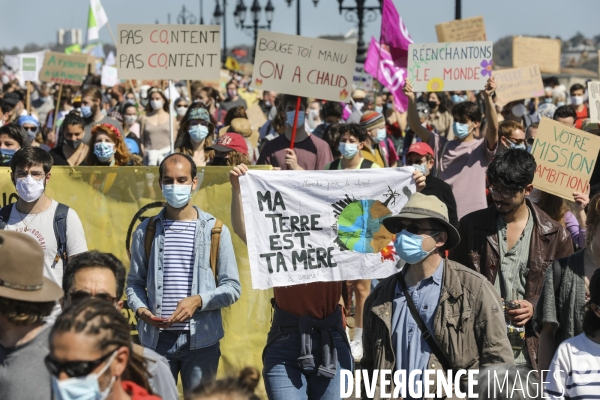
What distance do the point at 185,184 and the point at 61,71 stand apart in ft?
37.1

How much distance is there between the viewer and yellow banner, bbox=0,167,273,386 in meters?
6.77

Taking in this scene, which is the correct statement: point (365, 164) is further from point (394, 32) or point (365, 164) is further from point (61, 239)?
point (394, 32)

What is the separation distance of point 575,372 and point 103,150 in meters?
4.79

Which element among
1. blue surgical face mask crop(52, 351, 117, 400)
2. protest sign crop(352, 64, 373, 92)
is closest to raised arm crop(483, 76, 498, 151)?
blue surgical face mask crop(52, 351, 117, 400)

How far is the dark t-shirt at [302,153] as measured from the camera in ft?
27.0

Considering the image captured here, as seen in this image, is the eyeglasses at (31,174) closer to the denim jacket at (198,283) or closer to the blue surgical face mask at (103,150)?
the denim jacket at (198,283)

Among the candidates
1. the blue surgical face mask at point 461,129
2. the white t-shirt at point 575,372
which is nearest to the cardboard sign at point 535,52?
the blue surgical face mask at point 461,129

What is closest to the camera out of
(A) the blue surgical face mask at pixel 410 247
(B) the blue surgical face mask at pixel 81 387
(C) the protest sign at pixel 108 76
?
(B) the blue surgical face mask at pixel 81 387

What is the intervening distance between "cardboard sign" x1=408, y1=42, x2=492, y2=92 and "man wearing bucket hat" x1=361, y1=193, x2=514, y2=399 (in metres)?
5.32

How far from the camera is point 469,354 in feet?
13.8

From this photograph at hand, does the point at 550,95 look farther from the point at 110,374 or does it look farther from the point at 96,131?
the point at 110,374

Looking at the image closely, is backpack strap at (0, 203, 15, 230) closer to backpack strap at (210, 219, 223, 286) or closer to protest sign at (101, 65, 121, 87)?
backpack strap at (210, 219, 223, 286)

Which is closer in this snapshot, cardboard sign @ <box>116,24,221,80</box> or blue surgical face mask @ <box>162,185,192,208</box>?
blue surgical face mask @ <box>162,185,192,208</box>

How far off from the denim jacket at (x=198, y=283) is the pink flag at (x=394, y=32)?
28.1 ft
